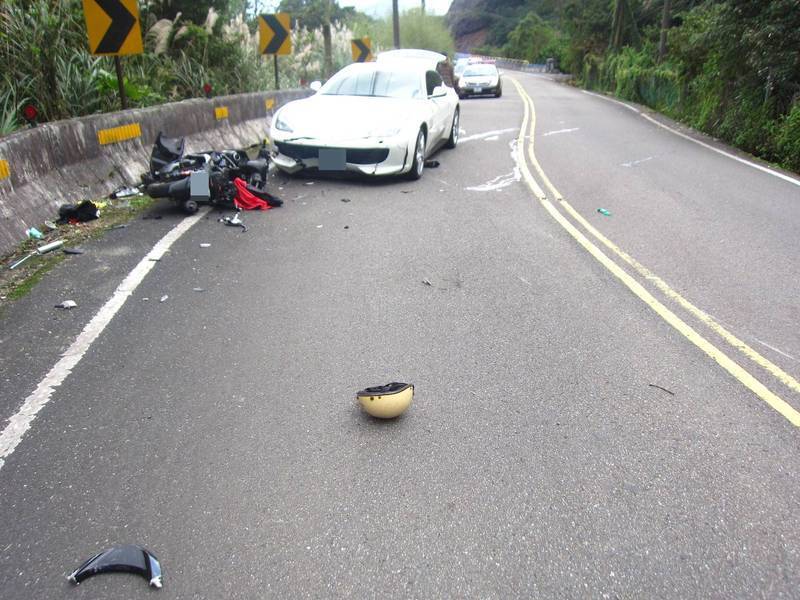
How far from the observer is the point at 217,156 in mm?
8219

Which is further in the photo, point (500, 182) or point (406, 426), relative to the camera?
point (500, 182)

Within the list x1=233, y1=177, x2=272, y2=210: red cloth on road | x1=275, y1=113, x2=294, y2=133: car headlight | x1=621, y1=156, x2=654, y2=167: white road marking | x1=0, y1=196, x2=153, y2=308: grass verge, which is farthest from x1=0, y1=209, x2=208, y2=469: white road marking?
x1=621, y1=156, x2=654, y2=167: white road marking

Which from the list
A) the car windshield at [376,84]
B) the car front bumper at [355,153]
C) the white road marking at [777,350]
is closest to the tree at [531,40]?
the car windshield at [376,84]

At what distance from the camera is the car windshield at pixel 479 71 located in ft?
99.5

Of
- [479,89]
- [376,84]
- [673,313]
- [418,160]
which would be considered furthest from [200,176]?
[479,89]

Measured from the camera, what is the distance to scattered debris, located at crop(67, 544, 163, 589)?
2.48 meters

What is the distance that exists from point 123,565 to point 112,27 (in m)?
8.03

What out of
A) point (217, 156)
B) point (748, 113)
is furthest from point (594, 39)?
point (217, 156)

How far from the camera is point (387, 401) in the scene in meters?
3.50

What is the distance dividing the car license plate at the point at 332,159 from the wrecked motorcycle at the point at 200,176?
82cm

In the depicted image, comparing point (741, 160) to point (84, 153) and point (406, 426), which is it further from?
point (406, 426)

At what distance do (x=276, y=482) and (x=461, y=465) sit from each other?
34.0 inches

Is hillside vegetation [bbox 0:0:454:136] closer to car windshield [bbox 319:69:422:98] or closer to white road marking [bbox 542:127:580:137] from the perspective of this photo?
car windshield [bbox 319:69:422:98]

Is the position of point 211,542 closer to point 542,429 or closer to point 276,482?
point 276,482
